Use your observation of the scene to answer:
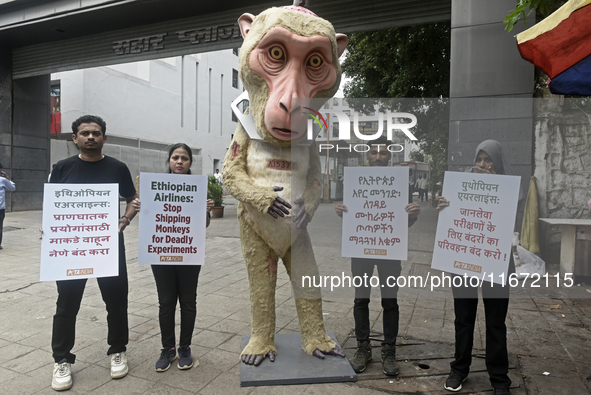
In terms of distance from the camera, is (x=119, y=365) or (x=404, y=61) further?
(x=404, y=61)

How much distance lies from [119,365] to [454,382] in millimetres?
2391

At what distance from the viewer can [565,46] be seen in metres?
2.64

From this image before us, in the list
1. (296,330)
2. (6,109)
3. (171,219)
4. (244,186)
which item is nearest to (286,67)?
(244,186)

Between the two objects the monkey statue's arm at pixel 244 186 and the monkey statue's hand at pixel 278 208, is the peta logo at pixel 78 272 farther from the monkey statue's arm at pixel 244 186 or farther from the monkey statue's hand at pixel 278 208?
the monkey statue's hand at pixel 278 208

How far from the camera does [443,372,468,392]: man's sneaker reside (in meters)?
2.76

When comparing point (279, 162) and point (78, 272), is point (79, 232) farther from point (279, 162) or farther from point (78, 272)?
point (279, 162)

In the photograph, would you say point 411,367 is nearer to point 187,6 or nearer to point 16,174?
point 187,6

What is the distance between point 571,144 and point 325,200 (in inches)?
67.9

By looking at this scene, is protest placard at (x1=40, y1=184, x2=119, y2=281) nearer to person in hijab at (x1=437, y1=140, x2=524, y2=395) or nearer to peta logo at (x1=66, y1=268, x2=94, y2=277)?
peta logo at (x1=66, y1=268, x2=94, y2=277)

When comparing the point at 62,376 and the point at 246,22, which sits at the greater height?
the point at 246,22

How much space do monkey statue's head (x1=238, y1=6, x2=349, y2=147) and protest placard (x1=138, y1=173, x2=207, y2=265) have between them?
772 millimetres

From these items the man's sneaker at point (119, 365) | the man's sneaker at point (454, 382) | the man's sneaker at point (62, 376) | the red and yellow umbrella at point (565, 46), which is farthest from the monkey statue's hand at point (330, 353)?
the red and yellow umbrella at point (565, 46)

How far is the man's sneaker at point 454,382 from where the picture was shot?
276 cm

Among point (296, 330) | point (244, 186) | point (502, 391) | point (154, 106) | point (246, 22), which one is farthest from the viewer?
point (154, 106)
